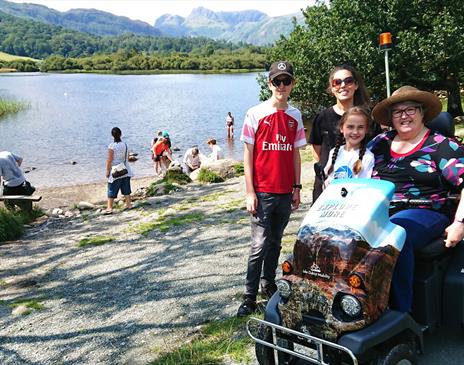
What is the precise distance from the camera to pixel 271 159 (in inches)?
174

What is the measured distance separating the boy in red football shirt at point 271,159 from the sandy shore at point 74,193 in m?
11.3

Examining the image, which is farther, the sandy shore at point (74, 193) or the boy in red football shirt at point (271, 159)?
the sandy shore at point (74, 193)

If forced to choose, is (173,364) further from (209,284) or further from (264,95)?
(264,95)

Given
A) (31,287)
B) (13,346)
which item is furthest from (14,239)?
(13,346)

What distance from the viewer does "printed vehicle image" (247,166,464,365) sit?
290 centimetres

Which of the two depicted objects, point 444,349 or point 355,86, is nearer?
point 444,349

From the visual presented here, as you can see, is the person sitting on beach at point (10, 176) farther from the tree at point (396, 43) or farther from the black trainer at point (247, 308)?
the tree at point (396, 43)

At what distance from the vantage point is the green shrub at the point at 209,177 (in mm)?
14664

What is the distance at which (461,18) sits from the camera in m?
18.3

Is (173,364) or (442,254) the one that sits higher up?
(442,254)

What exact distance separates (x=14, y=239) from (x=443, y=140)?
8.21 metres

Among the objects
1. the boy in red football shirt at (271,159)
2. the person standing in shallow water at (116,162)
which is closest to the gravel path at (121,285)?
the boy in red football shirt at (271,159)

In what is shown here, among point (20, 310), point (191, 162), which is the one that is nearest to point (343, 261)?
point (20, 310)

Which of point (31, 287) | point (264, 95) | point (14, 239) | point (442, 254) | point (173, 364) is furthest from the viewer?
point (264, 95)
